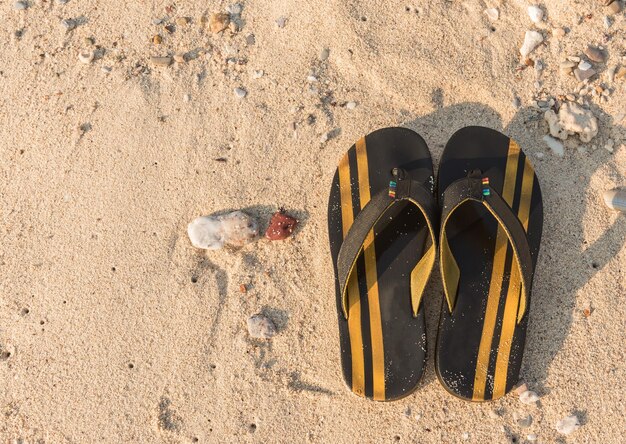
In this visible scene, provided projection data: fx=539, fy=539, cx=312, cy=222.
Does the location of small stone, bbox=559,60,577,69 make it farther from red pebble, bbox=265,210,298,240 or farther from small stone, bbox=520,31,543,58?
red pebble, bbox=265,210,298,240

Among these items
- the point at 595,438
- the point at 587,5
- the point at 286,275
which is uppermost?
the point at 587,5

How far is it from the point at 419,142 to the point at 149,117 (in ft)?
3.86

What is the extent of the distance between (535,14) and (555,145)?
59 cm

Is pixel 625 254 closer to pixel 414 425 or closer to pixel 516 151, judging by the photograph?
pixel 516 151

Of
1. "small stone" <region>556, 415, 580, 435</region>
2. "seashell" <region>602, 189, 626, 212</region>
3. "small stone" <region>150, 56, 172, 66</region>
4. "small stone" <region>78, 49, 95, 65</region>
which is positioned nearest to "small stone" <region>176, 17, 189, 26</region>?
"small stone" <region>150, 56, 172, 66</region>

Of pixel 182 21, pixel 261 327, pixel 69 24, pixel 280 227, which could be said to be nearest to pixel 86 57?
pixel 69 24

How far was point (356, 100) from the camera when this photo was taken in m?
2.37

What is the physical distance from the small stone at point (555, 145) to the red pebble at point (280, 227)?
115cm

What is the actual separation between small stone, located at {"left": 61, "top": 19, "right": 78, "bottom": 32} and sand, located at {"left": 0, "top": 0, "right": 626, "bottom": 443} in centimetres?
3

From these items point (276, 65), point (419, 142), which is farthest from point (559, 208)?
point (276, 65)

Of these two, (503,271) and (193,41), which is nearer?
(503,271)

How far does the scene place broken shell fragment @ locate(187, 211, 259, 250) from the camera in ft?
7.34

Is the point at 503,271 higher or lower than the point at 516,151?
lower

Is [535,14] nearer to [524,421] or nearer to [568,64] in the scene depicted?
[568,64]
